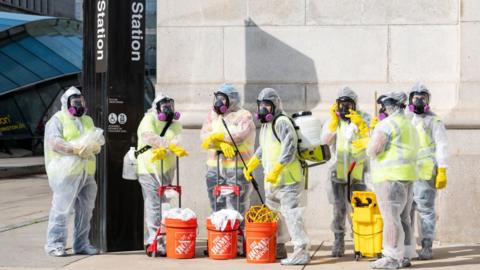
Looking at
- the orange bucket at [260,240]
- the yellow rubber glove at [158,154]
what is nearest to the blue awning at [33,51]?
the yellow rubber glove at [158,154]

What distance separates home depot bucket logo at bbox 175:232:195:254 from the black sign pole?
0.94 meters

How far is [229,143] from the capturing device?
10414mm

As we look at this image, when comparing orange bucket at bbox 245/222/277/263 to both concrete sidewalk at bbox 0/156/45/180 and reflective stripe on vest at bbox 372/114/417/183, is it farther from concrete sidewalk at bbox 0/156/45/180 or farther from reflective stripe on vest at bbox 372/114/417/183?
concrete sidewalk at bbox 0/156/45/180

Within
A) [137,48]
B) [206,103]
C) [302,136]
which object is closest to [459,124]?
[302,136]

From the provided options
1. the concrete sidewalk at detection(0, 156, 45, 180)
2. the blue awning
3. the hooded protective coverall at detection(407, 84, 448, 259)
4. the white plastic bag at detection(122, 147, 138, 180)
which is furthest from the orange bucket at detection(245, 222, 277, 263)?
the blue awning

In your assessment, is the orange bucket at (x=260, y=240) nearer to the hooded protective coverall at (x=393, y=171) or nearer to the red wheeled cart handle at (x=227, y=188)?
the red wheeled cart handle at (x=227, y=188)

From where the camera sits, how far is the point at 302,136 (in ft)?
32.0

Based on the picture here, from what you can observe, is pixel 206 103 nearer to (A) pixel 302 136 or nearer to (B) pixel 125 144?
(B) pixel 125 144

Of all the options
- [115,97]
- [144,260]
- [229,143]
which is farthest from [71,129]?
[229,143]

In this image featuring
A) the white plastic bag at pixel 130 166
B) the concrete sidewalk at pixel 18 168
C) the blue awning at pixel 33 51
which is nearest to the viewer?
the white plastic bag at pixel 130 166

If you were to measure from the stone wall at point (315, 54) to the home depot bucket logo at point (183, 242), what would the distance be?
1739mm

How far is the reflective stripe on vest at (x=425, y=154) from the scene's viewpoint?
10156 millimetres

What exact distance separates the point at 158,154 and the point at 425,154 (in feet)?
10.0

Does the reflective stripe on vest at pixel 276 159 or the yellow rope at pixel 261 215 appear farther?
the yellow rope at pixel 261 215
